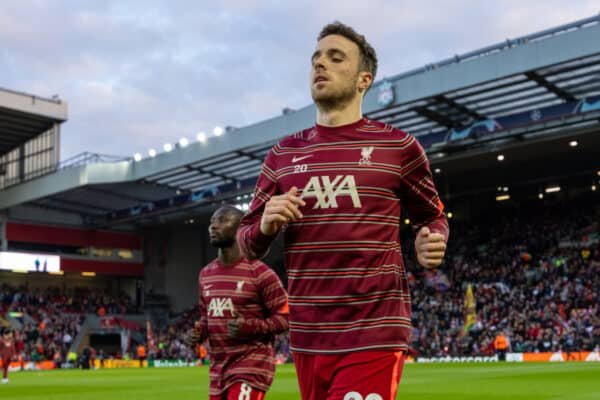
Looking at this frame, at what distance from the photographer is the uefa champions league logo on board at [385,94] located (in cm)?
3438

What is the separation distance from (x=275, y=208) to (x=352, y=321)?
2.12ft

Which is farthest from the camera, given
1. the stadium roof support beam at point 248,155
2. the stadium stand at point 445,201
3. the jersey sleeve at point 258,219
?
the stadium roof support beam at point 248,155

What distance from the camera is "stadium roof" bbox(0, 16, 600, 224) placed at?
30.6 m

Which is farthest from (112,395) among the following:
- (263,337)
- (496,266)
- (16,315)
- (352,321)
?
(16,315)

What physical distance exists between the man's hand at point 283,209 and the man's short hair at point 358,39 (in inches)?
34.6

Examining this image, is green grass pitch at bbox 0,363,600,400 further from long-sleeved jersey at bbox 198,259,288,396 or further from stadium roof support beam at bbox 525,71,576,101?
stadium roof support beam at bbox 525,71,576,101

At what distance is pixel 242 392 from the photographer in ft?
22.0

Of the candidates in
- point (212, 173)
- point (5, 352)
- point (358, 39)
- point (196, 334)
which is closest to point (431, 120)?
point (212, 173)

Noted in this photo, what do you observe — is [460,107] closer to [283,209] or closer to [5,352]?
[5,352]

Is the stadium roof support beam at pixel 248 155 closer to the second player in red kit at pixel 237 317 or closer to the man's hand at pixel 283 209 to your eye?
the second player in red kit at pixel 237 317

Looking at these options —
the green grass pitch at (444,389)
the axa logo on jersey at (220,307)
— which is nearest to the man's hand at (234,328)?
the axa logo on jersey at (220,307)

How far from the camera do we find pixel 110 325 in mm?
54375

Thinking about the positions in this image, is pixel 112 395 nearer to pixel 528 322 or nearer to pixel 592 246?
pixel 528 322

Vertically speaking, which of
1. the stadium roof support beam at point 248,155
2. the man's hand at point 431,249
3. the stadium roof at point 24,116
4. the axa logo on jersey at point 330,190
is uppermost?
the stadium roof at point 24,116
